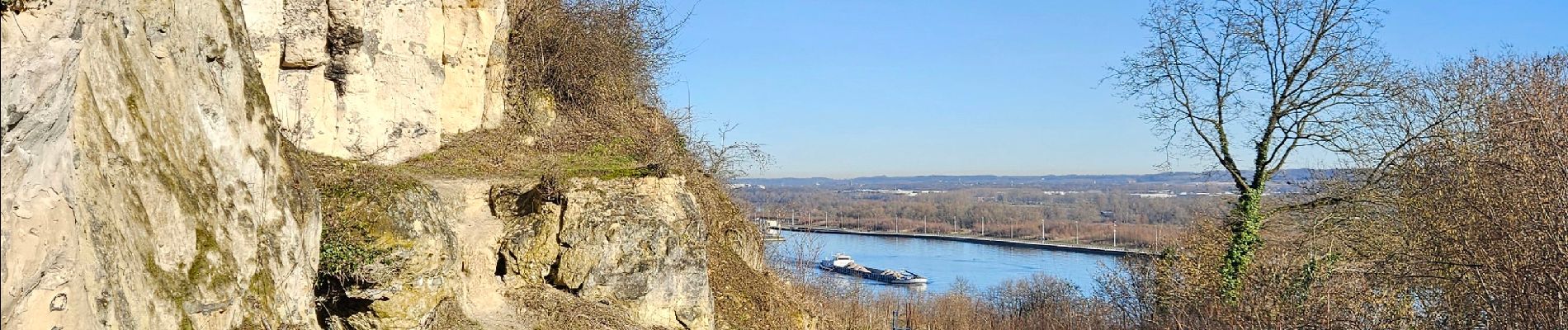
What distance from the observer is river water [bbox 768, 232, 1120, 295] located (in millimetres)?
50375

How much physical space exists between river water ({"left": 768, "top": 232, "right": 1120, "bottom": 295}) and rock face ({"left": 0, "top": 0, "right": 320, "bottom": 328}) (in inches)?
1277

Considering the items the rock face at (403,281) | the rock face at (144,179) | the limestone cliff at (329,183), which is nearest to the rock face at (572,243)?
the limestone cliff at (329,183)

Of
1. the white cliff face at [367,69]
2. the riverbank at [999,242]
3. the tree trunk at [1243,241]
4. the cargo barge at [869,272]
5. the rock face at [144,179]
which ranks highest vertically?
the white cliff face at [367,69]

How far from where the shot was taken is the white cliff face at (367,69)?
10.9 meters

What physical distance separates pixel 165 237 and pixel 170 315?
40cm

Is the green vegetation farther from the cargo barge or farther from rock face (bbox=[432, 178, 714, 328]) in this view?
the cargo barge

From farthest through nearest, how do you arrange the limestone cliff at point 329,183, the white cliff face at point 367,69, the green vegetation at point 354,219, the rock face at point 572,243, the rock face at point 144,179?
the rock face at point 572,243 → the white cliff face at point 367,69 → the green vegetation at point 354,219 → the limestone cliff at point 329,183 → the rock face at point 144,179

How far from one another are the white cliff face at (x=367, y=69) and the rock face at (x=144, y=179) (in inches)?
147


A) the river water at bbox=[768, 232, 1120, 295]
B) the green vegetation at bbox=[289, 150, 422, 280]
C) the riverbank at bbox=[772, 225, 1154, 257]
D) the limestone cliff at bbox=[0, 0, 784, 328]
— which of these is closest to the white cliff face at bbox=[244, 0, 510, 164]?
the limestone cliff at bbox=[0, 0, 784, 328]

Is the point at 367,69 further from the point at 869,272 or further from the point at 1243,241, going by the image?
the point at 869,272

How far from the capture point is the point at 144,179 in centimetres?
545

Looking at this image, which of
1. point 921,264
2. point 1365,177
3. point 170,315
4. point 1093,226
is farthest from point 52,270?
point 1093,226

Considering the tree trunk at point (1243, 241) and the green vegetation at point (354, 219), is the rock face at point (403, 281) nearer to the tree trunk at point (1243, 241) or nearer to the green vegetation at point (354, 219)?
the green vegetation at point (354, 219)

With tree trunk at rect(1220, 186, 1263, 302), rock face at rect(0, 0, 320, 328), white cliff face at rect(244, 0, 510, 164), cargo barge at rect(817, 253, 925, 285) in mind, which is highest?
white cliff face at rect(244, 0, 510, 164)
